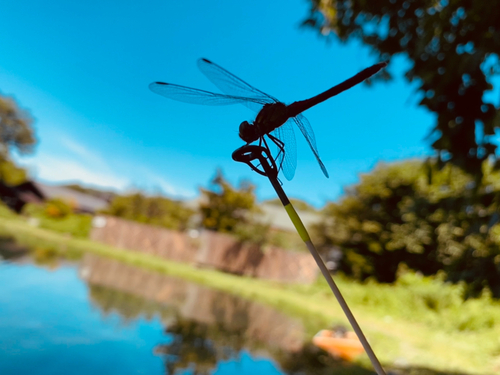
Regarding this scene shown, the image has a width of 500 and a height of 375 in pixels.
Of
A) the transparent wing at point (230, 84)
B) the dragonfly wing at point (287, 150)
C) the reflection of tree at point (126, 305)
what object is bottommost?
the dragonfly wing at point (287, 150)

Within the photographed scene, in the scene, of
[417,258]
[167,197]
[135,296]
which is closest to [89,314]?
[135,296]

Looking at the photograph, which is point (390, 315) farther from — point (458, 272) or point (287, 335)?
A: point (458, 272)

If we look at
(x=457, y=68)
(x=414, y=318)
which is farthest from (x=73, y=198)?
(x=457, y=68)

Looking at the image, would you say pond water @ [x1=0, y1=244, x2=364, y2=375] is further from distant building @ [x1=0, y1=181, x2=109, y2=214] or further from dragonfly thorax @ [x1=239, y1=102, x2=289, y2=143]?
distant building @ [x1=0, y1=181, x2=109, y2=214]

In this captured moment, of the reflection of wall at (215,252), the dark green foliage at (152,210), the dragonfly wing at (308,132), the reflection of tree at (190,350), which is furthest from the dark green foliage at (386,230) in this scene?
the dragonfly wing at (308,132)

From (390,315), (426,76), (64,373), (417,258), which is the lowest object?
(64,373)

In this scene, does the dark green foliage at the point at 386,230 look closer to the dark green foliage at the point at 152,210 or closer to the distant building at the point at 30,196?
the dark green foliage at the point at 152,210

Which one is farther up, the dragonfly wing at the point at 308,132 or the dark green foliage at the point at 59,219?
the dark green foliage at the point at 59,219
